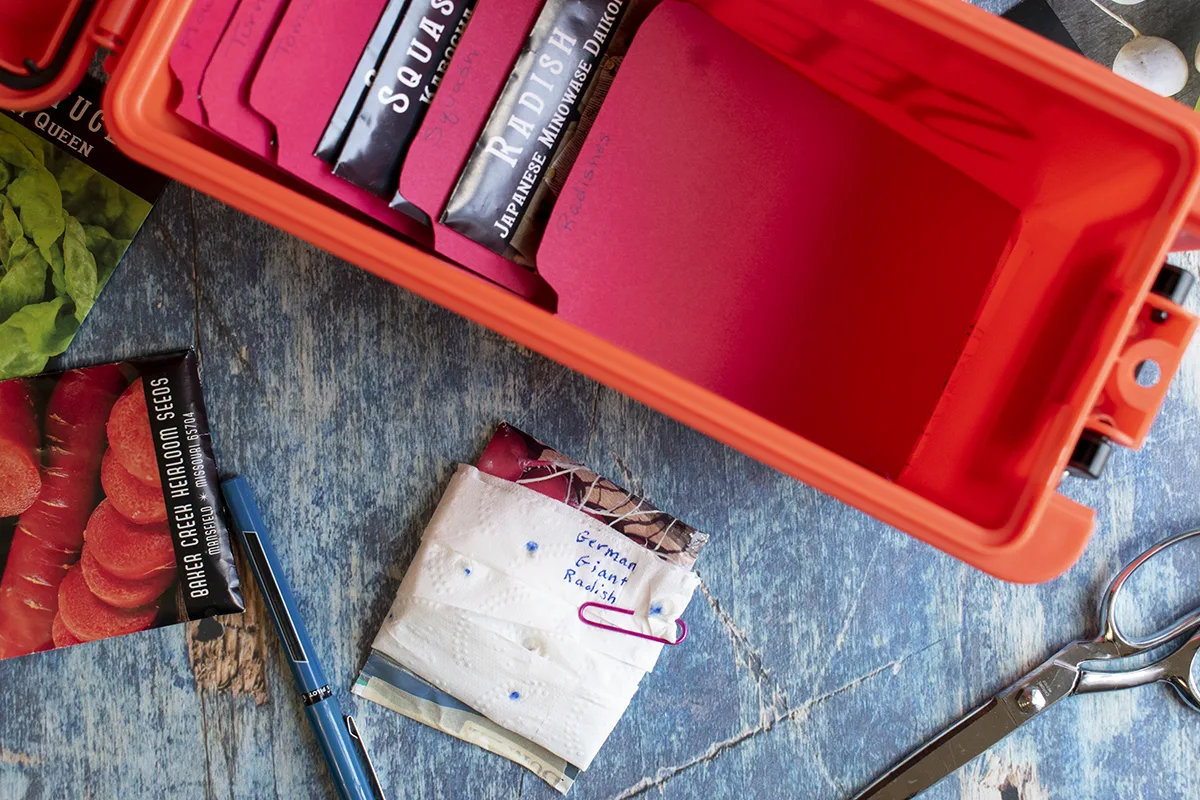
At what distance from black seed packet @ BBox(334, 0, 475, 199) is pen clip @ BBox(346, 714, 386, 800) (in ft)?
1.25

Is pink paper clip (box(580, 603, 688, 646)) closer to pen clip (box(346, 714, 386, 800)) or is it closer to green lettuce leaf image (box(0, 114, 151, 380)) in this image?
pen clip (box(346, 714, 386, 800))

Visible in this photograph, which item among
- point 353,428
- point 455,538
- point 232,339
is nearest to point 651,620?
point 455,538

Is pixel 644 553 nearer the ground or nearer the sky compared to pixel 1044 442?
nearer the ground

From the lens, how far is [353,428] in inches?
24.2

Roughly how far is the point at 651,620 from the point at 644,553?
0.05 meters

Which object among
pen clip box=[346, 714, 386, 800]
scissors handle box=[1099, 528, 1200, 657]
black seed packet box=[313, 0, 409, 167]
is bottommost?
pen clip box=[346, 714, 386, 800]

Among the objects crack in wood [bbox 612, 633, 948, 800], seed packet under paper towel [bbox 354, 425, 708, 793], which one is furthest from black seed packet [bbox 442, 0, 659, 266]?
crack in wood [bbox 612, 633, 948, 800]

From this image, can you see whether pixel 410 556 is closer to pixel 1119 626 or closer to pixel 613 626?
pixel 613 626

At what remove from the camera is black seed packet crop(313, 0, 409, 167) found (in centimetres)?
50

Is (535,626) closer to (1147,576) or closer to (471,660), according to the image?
(471,660)

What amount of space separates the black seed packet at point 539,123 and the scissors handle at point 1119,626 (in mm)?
488

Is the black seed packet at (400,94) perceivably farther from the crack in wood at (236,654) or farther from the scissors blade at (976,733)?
the scissors blade at (976,733)

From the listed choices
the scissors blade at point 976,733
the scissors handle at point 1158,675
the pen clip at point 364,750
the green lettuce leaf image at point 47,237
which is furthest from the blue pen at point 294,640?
the scissors handle at point 1158,675

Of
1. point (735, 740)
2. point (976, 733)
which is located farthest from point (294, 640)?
point (976, 733)
